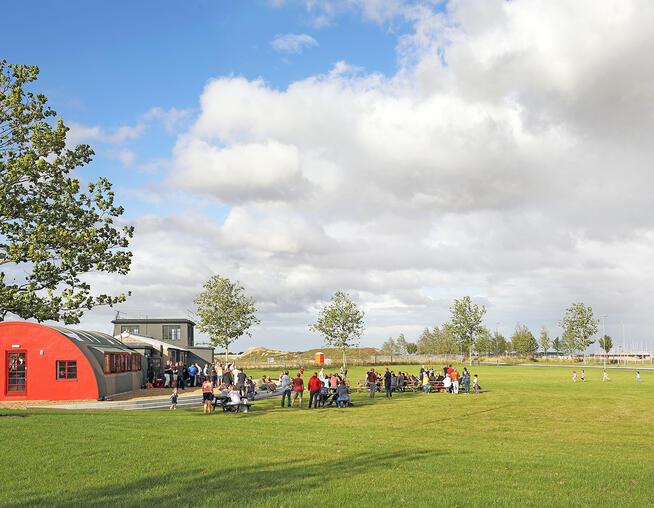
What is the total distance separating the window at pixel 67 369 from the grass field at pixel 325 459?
1033 cm

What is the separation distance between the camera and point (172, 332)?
3066 inches

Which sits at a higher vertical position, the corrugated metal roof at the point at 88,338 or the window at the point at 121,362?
the corrugated metal roof at the point at 88,338

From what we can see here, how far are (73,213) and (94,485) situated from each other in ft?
50.6

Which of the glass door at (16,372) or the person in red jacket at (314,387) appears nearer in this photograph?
the person in red jacket at (314,387)

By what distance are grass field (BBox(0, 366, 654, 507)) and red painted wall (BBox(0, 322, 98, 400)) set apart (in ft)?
33.5

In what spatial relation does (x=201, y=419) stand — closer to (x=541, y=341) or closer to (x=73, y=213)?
(x=73, y=213)

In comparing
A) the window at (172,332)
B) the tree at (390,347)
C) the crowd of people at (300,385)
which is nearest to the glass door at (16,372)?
the crowd of people at (300,385)

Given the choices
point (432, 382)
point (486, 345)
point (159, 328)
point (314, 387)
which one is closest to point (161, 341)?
point (159, 328)

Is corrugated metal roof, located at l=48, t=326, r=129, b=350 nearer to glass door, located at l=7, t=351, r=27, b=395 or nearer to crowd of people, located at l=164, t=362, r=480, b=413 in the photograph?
glass door, located at l=7, t=351, r=27, b=395

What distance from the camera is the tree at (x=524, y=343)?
150000 millimetres

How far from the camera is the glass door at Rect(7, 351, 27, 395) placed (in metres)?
36.7

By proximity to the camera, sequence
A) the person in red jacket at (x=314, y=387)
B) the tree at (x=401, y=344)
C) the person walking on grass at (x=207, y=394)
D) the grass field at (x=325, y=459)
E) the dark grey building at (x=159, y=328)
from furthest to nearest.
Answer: the tree at (x=401, y=344)
the dark grey building at (x=159, y=328)
the person in red jacket at (x=314, y=387)
the person walking on grass at (x=207, y=394)
the grass field at (x=325, y=459)

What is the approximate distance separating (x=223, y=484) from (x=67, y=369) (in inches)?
1111

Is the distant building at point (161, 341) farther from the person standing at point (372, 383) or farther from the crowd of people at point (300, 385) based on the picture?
the person standing at point (372, 383)
